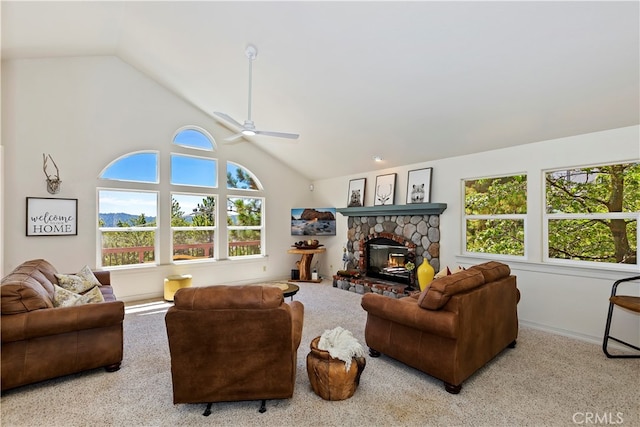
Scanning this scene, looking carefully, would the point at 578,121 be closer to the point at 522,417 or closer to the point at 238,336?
the point at 522,417

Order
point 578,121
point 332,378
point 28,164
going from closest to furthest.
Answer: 1. point 332,378
2. point 578,121
3. point 28,164

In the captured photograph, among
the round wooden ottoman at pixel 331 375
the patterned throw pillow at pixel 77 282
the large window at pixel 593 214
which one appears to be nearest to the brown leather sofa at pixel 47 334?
the patterned throw pillow at pixel 77 282

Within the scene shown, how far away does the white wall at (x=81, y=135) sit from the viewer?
14.2ft

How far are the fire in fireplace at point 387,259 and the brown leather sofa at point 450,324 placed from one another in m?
2.39

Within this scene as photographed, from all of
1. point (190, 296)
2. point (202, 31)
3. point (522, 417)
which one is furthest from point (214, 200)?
point (522, 417)

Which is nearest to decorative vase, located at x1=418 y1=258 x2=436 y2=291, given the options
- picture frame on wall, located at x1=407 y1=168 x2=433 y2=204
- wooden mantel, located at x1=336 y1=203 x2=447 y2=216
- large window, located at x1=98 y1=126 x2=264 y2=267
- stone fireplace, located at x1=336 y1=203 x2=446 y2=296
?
stone fireplace, located at x1=336 y1=203 x2=446 y2=296

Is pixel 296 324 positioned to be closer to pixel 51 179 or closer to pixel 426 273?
pixel 426 273

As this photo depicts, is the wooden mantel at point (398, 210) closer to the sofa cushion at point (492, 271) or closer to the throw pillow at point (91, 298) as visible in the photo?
the sofa cushion at point (492, 271)

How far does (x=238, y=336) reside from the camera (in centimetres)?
208

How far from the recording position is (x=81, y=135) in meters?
4.80

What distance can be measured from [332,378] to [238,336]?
794 millimetres

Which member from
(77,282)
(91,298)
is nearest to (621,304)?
(91,298)

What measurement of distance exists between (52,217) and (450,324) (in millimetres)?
5591

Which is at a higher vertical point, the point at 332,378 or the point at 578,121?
the point at 578,121
